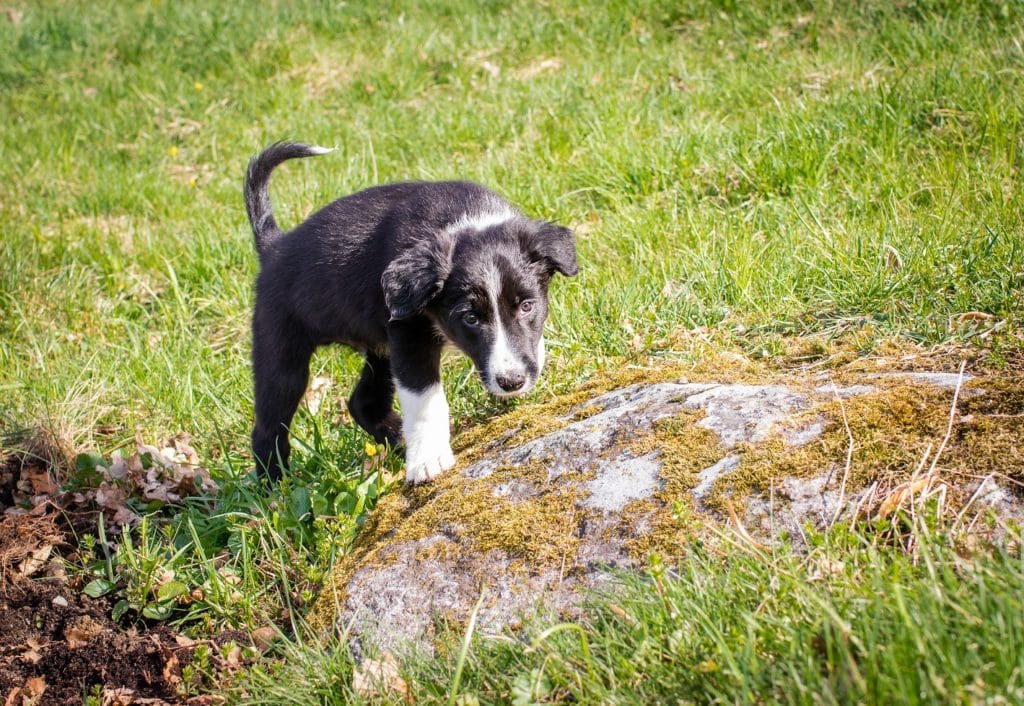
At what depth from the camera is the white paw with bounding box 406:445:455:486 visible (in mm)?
3275

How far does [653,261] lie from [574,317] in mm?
575

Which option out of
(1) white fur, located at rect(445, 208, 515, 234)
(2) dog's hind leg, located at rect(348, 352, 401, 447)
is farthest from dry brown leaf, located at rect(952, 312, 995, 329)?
(2) dog's hind leg, located at rect(348, 352, 401, 447)

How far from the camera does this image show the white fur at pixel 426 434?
10.8 feet

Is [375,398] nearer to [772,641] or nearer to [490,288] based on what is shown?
[490,288]

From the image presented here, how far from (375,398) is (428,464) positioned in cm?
104

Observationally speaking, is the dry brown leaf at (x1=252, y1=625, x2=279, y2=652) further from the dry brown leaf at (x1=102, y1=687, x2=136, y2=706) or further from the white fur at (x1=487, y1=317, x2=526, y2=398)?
the white fur at (x1=487, y1=317, x2=526, y2=398)

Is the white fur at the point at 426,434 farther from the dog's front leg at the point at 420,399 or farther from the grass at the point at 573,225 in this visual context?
the grass at the point at 573,225

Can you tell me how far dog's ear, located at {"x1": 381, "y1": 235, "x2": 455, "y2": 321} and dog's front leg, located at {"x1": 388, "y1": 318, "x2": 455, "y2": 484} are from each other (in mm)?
122

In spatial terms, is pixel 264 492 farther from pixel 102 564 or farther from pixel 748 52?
pixel 748 52

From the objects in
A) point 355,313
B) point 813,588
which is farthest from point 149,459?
point 813,588

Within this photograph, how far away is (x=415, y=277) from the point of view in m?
3.36

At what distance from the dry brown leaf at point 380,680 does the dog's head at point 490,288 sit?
1.19 meters

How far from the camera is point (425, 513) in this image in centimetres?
296

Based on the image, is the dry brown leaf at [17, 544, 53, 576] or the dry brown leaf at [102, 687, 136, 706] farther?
the dry brown leaf at [17, 544, 53, 576]
